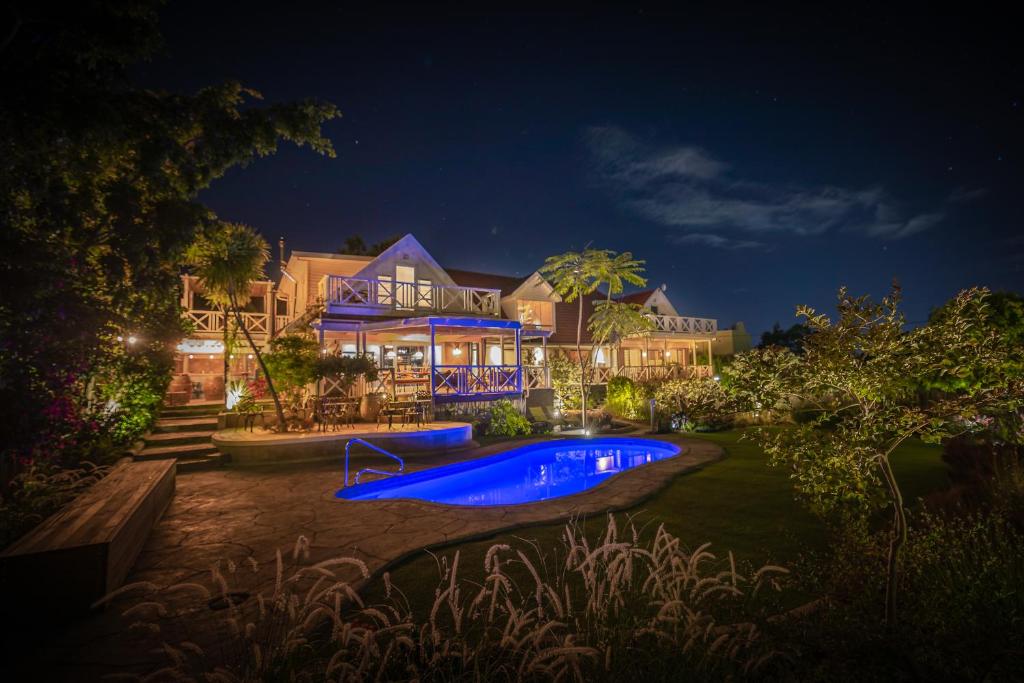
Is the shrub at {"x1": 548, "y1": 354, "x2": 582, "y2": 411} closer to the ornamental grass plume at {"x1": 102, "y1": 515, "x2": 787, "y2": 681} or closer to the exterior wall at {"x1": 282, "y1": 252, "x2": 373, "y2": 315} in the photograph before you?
the exterior wall at {"x1": 282, "y1": 252, "x2": 373, "y2": 315}

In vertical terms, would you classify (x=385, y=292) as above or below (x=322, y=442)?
above

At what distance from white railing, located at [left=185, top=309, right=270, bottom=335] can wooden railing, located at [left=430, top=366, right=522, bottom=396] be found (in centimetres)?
1087

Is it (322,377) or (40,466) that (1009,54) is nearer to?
(322,377)

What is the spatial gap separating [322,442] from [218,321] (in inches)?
580

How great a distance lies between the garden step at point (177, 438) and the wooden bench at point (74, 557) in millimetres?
7076

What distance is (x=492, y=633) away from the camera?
11.0 feet

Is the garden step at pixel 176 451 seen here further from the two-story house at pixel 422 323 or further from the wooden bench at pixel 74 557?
the wooden bench at pixel 74 557

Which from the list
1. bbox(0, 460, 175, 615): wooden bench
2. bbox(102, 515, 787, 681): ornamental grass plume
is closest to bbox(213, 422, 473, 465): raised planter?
bbox(0, 460, 175, 615): wooden bench

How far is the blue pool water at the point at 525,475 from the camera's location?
29.8ft

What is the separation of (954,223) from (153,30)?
87.8 m

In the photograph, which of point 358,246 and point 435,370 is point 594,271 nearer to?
point 435,370

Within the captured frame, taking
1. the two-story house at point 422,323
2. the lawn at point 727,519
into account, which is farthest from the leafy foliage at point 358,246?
the lawn at point 727,519

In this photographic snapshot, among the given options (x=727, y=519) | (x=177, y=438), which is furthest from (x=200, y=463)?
(x=727, y=519)

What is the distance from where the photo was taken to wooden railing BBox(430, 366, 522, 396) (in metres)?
15.5
